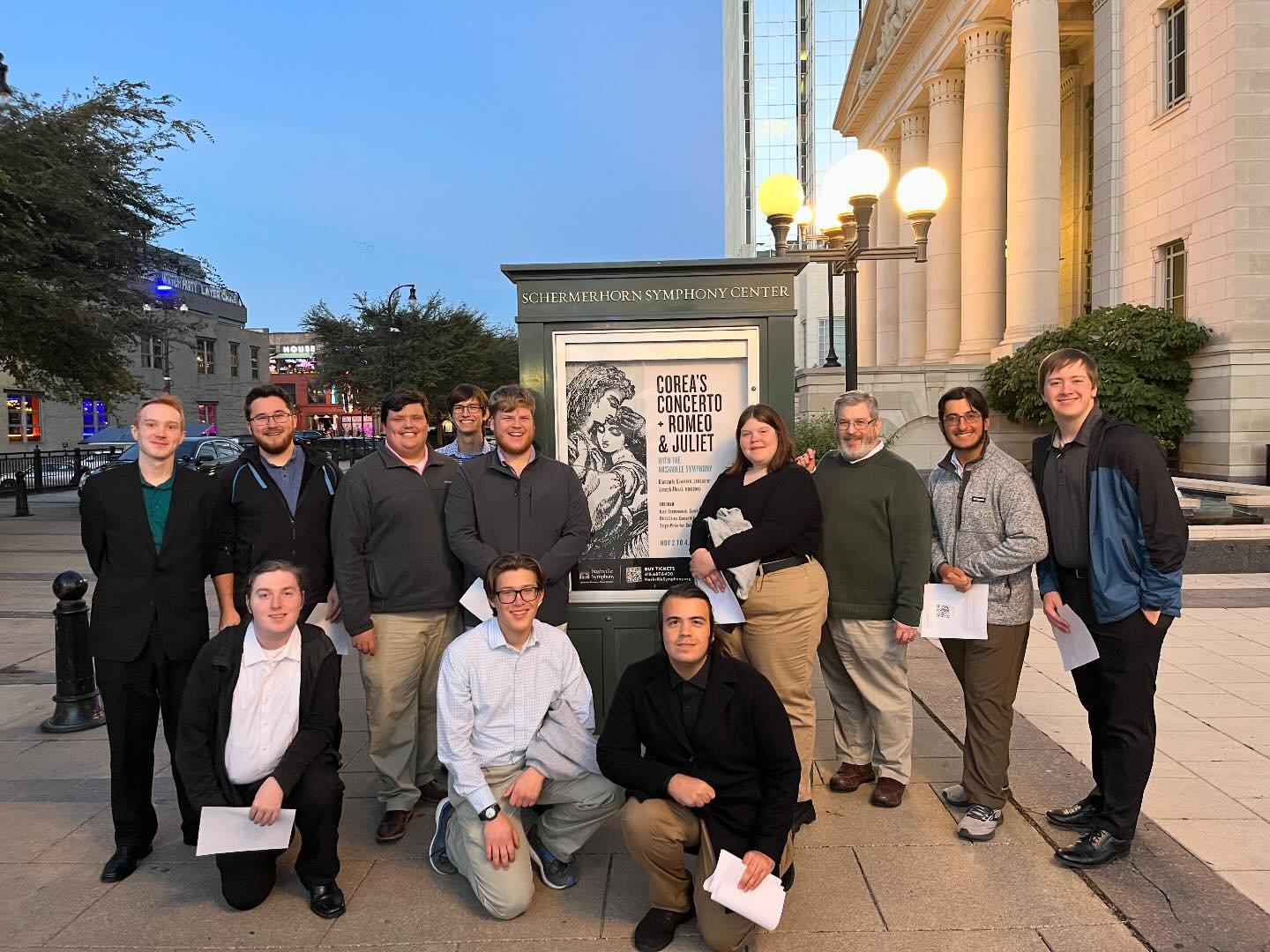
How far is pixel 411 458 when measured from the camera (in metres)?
4.52

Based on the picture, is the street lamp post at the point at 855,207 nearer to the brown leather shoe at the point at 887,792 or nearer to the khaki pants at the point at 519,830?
the brown leather shoe at the point at 887,792

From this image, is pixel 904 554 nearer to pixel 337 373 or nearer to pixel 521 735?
pixel 521 735

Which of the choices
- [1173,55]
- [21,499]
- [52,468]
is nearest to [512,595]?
[1173,55]

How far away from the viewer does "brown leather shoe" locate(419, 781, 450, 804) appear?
4.79 meters

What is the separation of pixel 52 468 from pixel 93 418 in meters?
22.7

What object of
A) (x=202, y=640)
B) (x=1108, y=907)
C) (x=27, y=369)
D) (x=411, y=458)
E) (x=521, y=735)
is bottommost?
(x=1108, y=907)

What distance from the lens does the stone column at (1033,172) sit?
2083 centimetres

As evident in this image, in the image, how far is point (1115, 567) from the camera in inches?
150

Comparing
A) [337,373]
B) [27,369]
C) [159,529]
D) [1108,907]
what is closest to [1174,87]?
[1108,907]

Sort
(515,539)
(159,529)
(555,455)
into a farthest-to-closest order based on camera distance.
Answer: (555,455) → (515,539) → (159,529)

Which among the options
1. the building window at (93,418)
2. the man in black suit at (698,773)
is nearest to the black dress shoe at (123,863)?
the man in black suit at (698,773)

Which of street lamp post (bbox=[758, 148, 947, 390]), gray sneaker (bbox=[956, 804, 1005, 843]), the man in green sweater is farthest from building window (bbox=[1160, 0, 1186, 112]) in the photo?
gray sneaker (bbox=[956, 804, 1005, 843])

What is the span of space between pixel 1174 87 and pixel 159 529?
21373 mm

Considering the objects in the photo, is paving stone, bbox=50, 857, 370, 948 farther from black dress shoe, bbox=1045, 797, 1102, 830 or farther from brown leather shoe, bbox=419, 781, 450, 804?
black dress shoe, bbox=1045, 797, 1102, 830
